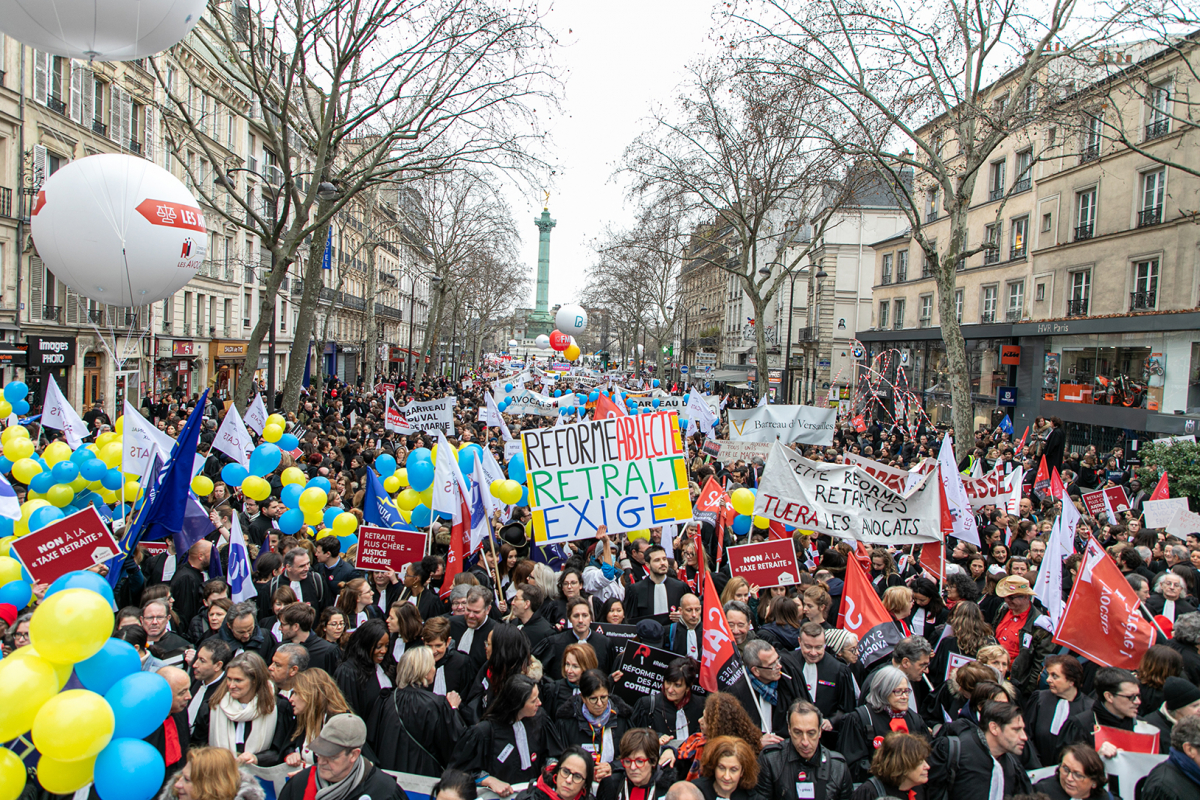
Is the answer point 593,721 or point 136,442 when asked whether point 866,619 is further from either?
point 136,442

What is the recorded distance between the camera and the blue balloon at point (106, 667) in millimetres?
3355

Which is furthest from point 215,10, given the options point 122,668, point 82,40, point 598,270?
point 598,270

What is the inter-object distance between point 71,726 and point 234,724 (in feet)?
4.74

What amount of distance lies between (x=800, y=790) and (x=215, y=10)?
15.1m

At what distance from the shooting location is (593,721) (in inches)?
183

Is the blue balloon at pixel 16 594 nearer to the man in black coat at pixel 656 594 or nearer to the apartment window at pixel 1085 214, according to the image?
the man in black coat at pixel 656 594

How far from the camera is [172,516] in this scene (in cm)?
630

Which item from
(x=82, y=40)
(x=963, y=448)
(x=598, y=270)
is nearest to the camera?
(x=82, y=40)

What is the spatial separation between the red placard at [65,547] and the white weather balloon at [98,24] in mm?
4474

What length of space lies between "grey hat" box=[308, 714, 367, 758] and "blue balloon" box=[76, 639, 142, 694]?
33.3 inches

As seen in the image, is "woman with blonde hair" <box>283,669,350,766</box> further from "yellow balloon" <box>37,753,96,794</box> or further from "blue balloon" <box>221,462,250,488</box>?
"blue balloon" <box>221,462,250,488</box>

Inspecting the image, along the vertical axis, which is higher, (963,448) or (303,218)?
(303,218)

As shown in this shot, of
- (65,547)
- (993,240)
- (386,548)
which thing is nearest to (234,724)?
(65,547)

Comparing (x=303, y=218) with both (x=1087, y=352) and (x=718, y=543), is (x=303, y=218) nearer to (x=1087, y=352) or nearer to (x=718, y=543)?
(x=718, y=543)
